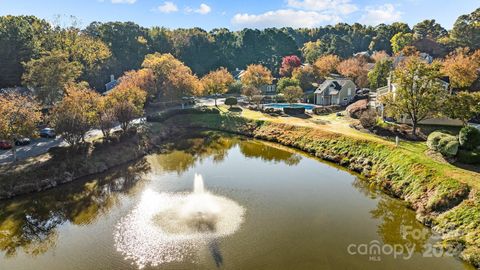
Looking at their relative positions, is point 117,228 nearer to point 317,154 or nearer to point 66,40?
point 317,154

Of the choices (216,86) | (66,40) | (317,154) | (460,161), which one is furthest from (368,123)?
(66,40)

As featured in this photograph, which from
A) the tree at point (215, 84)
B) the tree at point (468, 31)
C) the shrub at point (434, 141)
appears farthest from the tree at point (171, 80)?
the tree at point (468, 31)

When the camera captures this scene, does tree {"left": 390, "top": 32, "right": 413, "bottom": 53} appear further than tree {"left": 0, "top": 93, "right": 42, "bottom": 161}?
Yes

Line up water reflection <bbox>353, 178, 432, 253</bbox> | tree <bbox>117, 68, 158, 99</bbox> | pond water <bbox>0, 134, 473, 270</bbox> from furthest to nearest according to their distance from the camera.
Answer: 1. tree <bbox>117, 68, 158, 99</bbox>
2. water reflection <bbox>353, 178, 432, 253</bbox>
3. pond water <bbox>0, 134, 473, 270</bbox>

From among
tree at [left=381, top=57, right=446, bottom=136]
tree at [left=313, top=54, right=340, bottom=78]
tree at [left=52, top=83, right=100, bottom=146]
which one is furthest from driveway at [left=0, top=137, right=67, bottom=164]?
tree at [left=313, top=54, right=340, bottom=78]

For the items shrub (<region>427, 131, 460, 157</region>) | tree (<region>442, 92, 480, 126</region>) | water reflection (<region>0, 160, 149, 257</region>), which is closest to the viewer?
water reflection (<region>0, 160, 149, 257</region>)

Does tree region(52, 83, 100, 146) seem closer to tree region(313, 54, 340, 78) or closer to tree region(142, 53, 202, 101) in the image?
tree region(142, 53, 202, 101)

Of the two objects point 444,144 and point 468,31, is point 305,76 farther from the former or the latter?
point 444,144

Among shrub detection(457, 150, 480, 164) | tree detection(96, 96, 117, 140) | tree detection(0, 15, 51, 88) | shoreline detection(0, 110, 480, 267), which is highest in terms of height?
tree detection(0, 15, 51, 88)
